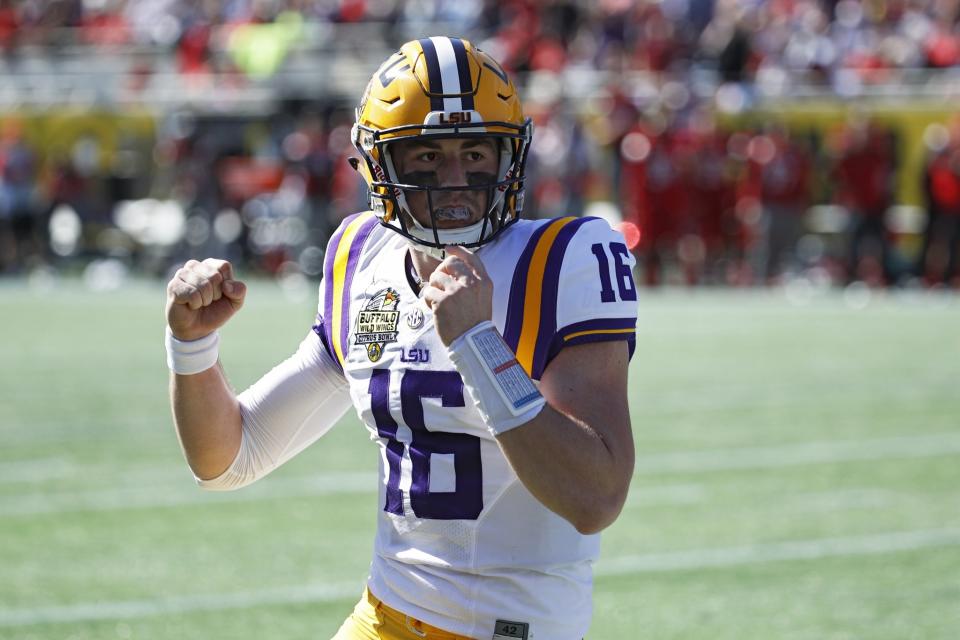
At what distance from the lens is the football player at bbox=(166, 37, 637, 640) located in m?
2.47

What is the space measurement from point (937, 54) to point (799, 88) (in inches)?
65.0

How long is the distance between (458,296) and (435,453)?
37cm

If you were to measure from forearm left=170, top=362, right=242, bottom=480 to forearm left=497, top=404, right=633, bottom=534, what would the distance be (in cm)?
76

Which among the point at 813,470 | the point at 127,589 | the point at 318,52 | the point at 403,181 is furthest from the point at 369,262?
the point at 318,52

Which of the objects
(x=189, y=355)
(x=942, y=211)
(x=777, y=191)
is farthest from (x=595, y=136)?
(x=189, y=355)

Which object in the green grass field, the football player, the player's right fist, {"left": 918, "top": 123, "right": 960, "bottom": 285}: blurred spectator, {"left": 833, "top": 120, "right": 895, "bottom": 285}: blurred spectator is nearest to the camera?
the football player

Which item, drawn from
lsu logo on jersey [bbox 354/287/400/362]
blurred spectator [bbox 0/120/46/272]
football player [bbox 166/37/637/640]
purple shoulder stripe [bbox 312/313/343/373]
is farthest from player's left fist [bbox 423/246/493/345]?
blurred spectator [bbox 0/120/46/272]

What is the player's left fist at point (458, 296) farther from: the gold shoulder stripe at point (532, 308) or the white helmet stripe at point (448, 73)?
the white helmet stripe at point (448, 73)

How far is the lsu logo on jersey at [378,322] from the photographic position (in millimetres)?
2779

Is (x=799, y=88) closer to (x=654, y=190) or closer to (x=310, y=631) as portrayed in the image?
(x=654, y=190)

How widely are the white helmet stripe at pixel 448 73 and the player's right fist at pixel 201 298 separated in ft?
1.72

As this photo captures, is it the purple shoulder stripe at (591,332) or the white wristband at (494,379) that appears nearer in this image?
the white wristband at (494,379)

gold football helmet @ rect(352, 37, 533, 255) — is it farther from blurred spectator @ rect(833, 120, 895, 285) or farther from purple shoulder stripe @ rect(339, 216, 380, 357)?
blurred spectator @ rect(833, 120, 895, 285)

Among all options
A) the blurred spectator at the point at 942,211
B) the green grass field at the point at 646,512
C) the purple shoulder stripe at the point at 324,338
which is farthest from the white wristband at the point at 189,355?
the blurred spectator at the point at 942,211
